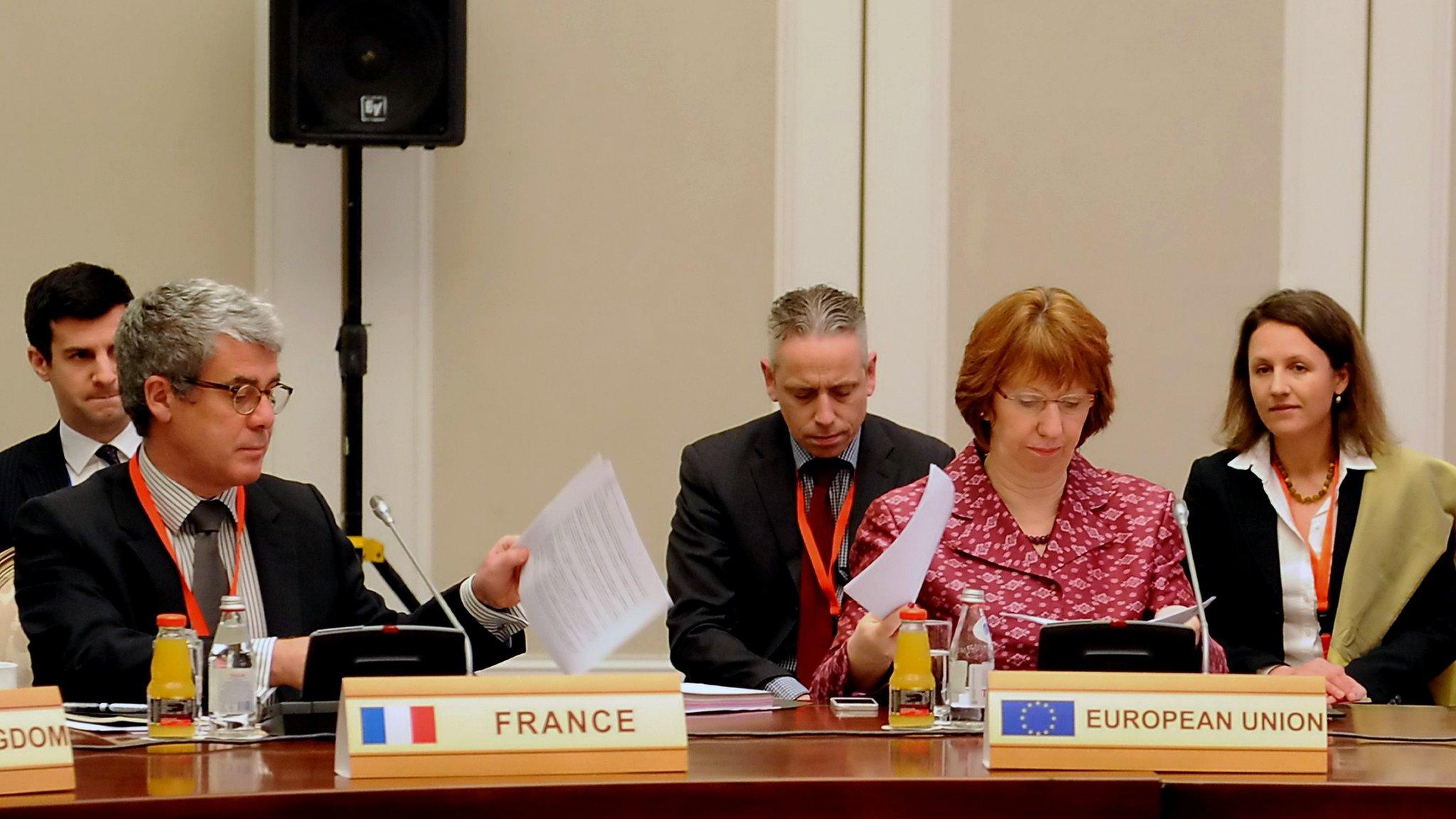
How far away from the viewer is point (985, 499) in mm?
2672

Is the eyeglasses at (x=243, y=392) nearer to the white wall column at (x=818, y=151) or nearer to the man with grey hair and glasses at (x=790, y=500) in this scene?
the man with grey hair and glasses at (x=790, y=500)

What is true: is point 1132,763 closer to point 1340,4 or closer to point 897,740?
point 897,740

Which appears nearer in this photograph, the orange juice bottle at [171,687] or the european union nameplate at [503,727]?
the european union nameplate at [503,727]

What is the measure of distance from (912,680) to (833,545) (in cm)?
109

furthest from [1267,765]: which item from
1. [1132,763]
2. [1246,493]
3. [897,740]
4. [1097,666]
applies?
[1246,493]

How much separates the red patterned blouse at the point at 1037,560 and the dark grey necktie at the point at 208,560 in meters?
0.89

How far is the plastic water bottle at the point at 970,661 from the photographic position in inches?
90.5

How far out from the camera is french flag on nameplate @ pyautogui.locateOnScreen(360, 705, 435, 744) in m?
1.78

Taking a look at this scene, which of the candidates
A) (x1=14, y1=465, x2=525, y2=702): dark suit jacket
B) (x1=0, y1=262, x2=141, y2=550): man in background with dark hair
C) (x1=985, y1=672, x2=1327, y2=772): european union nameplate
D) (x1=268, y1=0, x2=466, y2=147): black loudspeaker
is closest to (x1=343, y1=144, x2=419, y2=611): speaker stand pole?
(x1=268, y1=0, x2=466, y2=147): black loudspeaker

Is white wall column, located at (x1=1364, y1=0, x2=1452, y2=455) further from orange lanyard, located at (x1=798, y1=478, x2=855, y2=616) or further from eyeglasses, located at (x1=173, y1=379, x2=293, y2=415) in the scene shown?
eyeglasses, located at (x1=173, y1=379, x2=293, y2=415)

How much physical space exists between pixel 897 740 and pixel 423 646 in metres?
0.59

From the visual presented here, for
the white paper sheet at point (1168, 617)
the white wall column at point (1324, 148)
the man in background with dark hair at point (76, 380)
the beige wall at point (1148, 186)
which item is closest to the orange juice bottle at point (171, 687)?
the white paper sheet at point (1168, 617)

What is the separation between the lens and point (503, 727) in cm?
181

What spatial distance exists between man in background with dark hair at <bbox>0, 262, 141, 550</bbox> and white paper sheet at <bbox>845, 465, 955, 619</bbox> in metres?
1.98
